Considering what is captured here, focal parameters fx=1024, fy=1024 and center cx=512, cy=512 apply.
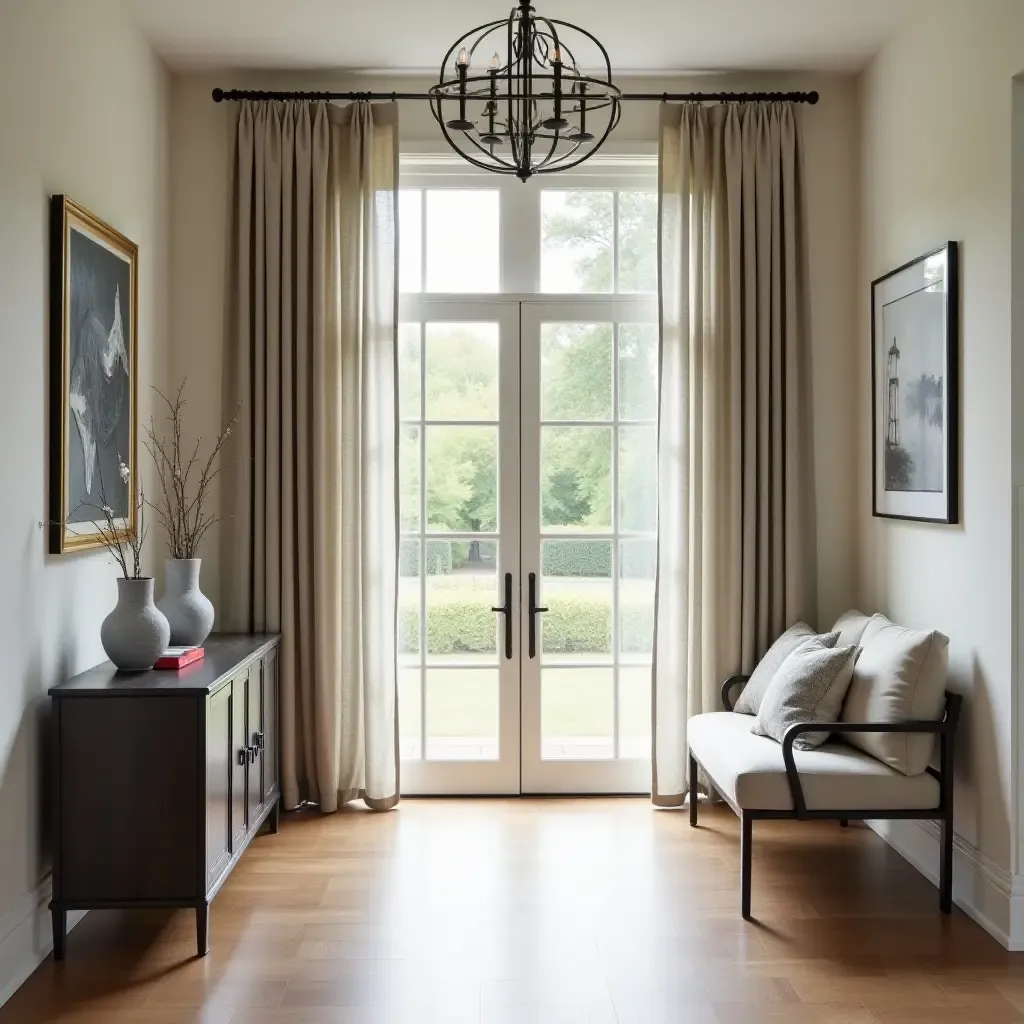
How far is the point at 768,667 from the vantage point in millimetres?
4133

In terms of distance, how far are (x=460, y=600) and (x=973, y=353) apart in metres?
2.36

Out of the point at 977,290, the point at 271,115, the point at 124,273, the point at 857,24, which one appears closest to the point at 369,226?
the point at 271,115

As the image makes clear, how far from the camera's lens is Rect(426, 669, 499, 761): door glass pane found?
466cm

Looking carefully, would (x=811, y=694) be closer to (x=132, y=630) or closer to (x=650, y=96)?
(x=132, y=630)

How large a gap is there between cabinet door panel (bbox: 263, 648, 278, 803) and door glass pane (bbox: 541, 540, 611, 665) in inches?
47.6

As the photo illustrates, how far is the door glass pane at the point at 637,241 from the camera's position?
4.66 meters

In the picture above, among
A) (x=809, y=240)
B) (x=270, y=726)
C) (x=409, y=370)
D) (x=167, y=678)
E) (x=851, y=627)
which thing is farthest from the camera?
(x=409, y=370)

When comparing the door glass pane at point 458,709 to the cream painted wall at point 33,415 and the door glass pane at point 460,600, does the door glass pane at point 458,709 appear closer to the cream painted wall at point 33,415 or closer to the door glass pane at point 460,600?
the door glass pane at point 460,600

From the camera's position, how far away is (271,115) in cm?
443

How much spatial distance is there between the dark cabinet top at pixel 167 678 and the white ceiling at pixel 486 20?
243 centimetres

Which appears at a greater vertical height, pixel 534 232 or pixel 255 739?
pixel 534 232

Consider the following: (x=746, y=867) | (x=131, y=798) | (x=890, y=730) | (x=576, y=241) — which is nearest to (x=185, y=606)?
(x=131, y=798)

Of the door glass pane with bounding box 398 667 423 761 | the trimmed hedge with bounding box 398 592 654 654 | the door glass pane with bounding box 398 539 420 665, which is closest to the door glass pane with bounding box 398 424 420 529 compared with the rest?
the door glass pane with bounding box 398 539 420 665

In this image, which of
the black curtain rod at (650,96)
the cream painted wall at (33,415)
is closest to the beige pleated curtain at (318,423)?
the black curtain rod at (650,96)
